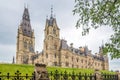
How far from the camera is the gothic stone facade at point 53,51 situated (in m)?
83.0

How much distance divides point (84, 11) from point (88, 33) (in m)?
1.70

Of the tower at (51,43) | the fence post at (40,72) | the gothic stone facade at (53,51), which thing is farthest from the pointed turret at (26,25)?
the fence post at (40,72)

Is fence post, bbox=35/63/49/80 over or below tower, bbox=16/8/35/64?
below

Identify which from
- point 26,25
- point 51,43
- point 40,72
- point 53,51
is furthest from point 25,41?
point 40,72

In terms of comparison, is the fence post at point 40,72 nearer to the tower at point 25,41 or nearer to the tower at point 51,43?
the tower at point 51,43

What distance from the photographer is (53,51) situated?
272 feet

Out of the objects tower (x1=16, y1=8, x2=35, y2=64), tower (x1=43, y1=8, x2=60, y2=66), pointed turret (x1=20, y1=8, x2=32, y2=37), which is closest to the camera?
tower (x1=43, y1=8, x2=60, y2=66)

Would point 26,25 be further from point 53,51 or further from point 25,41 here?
point 53,51

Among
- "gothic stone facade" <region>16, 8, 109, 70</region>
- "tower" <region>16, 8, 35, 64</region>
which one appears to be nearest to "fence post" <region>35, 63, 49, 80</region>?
"gothic stone facade" <region>16, 8, 109, 70</region>

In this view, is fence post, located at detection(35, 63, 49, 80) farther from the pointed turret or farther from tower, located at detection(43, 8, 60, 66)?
the pointed turret

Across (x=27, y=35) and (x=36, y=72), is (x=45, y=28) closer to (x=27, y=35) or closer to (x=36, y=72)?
(x=27, y=35)

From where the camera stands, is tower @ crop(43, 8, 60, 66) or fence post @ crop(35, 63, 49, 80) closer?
fence post @ crop(35, 63, 49, 80)

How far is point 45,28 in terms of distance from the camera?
87.5 m

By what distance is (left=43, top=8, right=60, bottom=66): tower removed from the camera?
3228 inches
